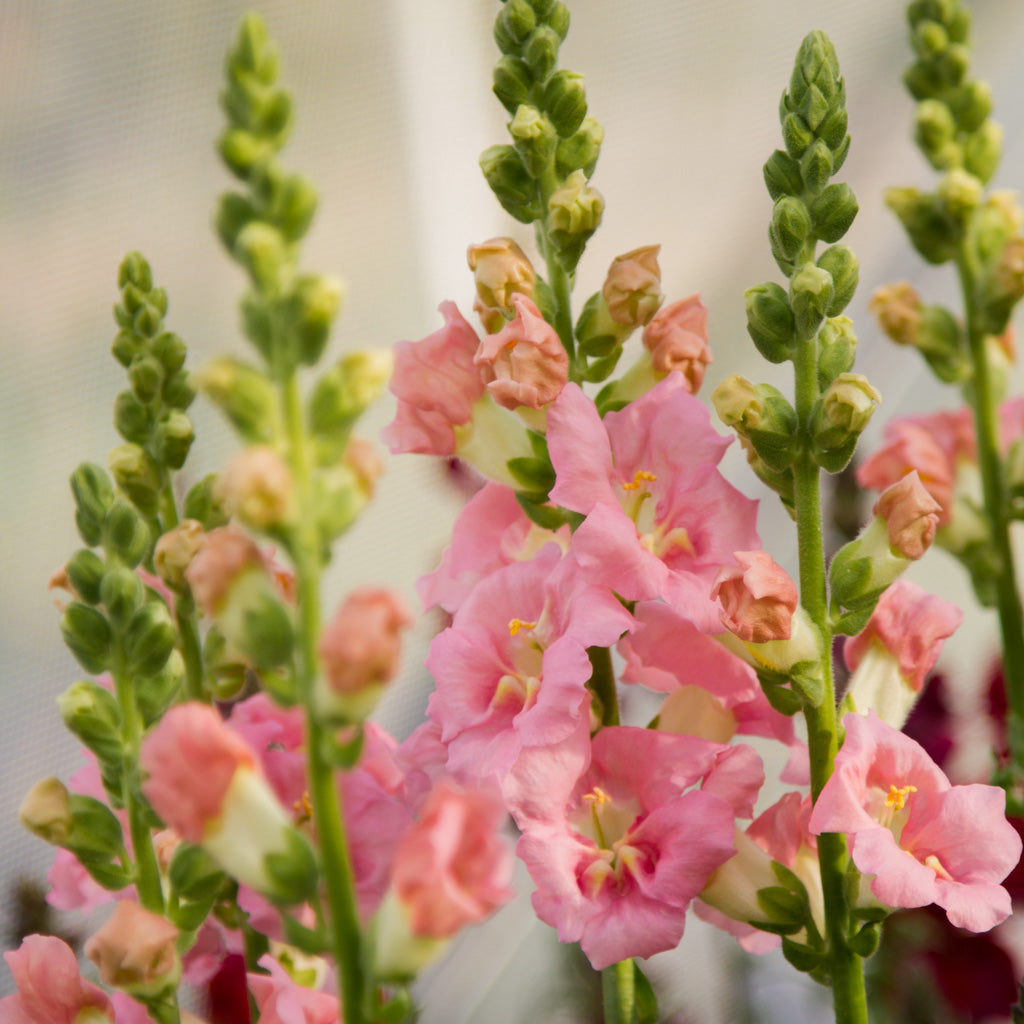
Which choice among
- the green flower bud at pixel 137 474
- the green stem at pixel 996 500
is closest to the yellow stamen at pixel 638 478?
the green flower bud at pixel 137 474

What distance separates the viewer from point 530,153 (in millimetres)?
506

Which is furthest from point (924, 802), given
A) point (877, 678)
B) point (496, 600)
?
point (496, 600)

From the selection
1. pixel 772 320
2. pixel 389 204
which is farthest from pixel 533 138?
pixel 389 204

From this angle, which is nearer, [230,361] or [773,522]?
[230,361]

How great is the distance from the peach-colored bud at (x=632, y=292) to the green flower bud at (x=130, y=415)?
20cm

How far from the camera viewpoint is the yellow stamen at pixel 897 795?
449mm

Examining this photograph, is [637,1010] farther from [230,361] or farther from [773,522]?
[773,522]

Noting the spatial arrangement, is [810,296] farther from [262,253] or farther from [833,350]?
[262,253]

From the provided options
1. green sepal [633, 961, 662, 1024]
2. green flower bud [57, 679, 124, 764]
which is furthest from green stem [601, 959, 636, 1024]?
green flower bud [57, 679, 124, 764]

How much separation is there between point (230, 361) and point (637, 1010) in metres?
0.35

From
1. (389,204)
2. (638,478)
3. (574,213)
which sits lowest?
(638,478)

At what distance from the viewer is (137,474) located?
0.49 m

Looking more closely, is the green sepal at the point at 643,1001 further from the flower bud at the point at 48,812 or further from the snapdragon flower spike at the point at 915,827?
the flower bud at the point at 48,812

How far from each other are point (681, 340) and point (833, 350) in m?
0.07
